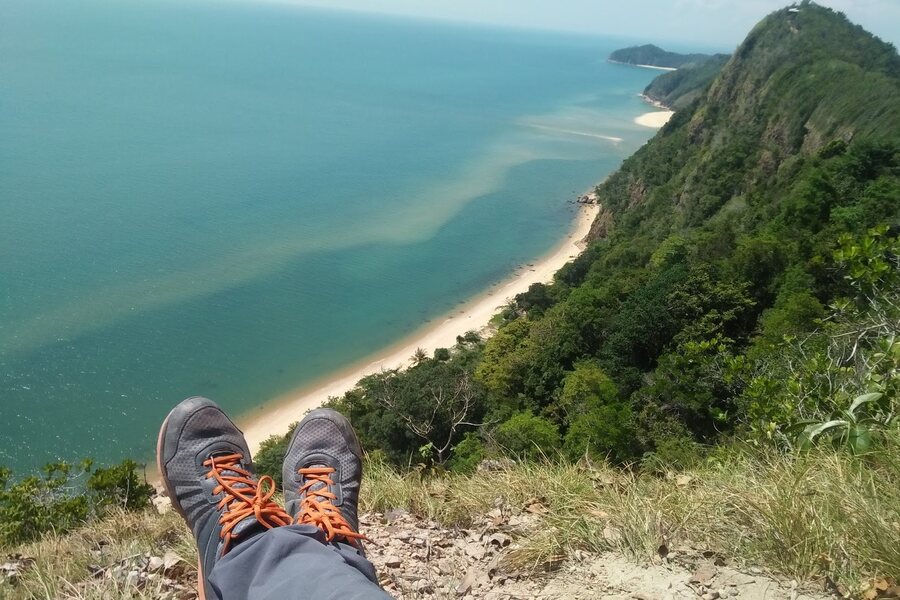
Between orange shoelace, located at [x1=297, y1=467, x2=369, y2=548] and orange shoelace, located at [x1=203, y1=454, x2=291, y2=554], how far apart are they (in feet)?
0.32

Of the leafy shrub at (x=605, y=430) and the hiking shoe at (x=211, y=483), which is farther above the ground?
the hiking shoe at (x=211, y=483)

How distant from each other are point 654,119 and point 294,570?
354ft

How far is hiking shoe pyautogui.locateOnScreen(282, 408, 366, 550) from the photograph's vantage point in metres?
2.38

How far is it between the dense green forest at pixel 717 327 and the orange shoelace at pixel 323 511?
1966mm

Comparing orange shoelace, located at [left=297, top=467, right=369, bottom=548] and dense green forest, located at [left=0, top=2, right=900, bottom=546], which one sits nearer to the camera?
orange shoelace, located at [left=297, top=467, right=369, bottom=548]

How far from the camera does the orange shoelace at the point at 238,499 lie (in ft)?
7.47

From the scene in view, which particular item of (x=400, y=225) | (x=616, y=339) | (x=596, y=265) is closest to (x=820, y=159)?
(x=596, y=265)

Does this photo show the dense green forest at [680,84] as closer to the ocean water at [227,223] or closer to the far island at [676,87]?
the far island at [676,87]

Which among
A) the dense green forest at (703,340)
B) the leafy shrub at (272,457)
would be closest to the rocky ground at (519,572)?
the dense green forest at (703,340)

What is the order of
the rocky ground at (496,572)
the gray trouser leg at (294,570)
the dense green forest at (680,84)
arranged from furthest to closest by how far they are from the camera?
the dense green forest at (680,84), the rocky ground at (496,572), the gray trouser leg at (294,570)

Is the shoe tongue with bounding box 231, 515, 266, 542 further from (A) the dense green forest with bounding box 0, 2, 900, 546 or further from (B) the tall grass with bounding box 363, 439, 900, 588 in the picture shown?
(A) the dense green forest with bounding box 0, 2, 900, 546

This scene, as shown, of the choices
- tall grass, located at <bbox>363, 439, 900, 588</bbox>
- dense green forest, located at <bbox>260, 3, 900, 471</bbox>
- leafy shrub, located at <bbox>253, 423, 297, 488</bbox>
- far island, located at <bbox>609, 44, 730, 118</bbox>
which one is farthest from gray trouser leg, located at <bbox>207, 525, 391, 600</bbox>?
far island, located at <bbox>609, 44, 730, 118</bbox>

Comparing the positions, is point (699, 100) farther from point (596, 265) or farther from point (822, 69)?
point (596, 265)

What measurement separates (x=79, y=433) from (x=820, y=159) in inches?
1295
